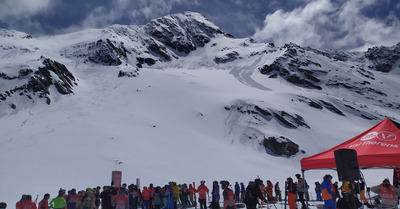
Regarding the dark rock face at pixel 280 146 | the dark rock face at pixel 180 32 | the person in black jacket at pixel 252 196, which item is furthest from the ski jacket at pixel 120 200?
the dark rock face at pixel 180 32

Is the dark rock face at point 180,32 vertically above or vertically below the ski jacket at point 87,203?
above

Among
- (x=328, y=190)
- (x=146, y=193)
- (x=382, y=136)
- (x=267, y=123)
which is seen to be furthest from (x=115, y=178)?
(x=267, y=123)

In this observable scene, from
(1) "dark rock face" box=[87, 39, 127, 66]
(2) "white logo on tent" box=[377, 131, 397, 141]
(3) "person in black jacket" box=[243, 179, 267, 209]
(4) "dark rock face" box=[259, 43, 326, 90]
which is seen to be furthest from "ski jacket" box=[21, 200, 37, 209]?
(4) "dark rock face" box=[259, 43, 326, 90]

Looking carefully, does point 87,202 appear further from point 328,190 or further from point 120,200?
point 328,190

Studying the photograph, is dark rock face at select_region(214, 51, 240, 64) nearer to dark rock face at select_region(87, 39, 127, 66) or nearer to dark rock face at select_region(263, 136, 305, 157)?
dark rock face at select_region(87, 39, 127, 66)

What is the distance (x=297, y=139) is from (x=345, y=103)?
2893cm

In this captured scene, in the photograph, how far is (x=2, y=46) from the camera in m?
84.0

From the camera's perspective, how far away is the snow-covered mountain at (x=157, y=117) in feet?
101

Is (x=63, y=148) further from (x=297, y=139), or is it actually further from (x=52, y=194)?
(x=297, y=139)

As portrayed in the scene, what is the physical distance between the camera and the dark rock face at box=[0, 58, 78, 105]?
2010 inches

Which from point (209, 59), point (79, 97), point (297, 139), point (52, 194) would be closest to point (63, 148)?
point (52, 194)

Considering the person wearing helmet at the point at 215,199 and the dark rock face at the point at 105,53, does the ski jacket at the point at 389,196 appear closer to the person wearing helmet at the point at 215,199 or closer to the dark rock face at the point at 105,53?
the person wearing helmet at the point at 215,199

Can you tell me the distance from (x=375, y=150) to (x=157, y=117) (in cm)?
4203

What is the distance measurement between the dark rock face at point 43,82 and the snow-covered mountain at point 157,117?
266 millimetres
